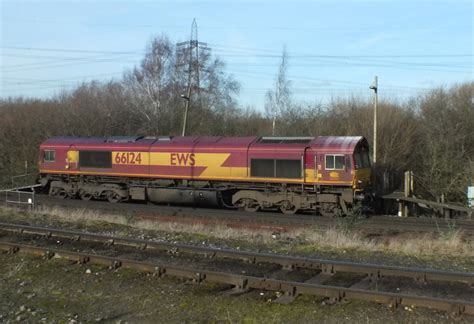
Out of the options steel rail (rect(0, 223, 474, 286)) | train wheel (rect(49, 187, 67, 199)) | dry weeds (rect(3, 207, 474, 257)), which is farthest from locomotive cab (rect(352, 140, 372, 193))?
train wheel (rect(49, 187, 67, 199))

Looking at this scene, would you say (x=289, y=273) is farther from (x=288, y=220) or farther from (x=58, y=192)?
(x=58, y=192)

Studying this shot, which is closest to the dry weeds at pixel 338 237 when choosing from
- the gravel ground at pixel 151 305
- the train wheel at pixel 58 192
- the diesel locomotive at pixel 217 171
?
the diesel locomotive at pixel 217 171

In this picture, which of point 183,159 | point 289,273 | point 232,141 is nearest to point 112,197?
point 183,159

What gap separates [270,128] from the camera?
136 ft

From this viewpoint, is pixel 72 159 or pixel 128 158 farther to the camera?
pixel 72 159

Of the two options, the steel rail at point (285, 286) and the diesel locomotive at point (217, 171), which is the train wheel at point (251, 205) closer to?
the diesel locomotive at point (217, 171)

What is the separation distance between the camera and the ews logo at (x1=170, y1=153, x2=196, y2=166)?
24.0 m

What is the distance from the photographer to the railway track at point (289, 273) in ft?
24.4

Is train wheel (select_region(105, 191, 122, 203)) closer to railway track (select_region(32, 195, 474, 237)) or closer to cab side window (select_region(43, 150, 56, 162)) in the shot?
railway track (select_region(32, 195, 474, 237))

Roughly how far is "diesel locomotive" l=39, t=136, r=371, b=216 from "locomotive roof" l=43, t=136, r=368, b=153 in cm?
4

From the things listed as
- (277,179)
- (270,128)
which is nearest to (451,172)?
(277,179)

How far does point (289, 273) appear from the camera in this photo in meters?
9.27

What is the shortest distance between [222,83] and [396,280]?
152 feet

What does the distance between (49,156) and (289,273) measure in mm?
23072
